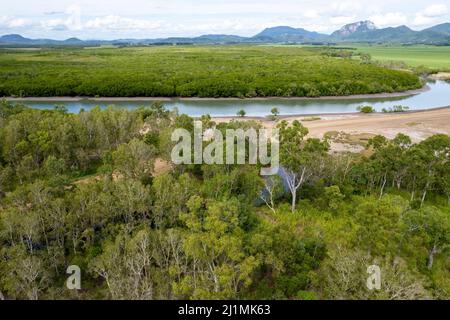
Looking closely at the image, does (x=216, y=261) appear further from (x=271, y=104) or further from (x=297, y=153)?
(x=271, y=104)

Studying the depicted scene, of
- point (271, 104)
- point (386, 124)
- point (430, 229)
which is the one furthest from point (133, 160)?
point (271, 104)

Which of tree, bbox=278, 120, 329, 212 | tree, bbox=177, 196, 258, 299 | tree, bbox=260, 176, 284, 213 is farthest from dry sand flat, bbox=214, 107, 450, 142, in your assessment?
tree, bbox=177, 196, 258, 299

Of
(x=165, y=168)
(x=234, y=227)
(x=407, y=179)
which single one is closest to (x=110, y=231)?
(x=234, y=227)

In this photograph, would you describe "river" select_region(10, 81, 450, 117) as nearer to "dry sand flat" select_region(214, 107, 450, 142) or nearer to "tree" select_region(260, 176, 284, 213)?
"dry sand flat" select_region(214, 107, 450, 142)

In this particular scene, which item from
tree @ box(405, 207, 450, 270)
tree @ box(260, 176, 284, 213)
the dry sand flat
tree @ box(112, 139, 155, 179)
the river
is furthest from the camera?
the river

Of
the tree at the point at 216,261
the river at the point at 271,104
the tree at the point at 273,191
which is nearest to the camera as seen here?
the tree at the point at 216,261

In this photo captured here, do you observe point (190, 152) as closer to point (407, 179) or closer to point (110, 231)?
point (110, 231)

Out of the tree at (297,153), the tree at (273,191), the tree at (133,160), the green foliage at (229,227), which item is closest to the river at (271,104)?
the tree at (133,160)

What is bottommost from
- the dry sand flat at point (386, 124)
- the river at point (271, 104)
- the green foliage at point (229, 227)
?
the green foliage at point (229, 227)

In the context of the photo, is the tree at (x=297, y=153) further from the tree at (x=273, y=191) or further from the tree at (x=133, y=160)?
the tree at (x=133, y=160)
